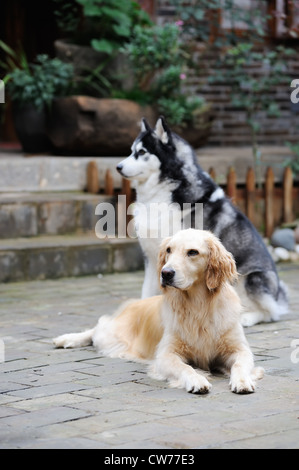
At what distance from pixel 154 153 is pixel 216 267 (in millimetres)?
2425

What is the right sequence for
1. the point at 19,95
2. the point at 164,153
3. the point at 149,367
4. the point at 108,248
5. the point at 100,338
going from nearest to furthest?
the point at 149,367, the point at 100,338, the point at 164,153, the point at 108,248, the point at 19,95

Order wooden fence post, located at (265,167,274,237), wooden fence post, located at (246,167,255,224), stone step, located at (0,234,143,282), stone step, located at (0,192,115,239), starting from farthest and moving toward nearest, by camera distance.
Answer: wooden fence post, located at (265,167,274,237), wooden fence post, located at (246,167,255,224), stone step, located at (0,192,115,239), stone step, located at (0,234,143,282)

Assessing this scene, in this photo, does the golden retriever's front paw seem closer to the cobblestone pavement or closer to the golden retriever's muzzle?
the cobblestone pavement

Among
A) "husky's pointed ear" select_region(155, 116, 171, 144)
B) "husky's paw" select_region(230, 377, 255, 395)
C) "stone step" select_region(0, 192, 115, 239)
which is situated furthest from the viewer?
"stone step" select_region(0, 192, 115, 239)

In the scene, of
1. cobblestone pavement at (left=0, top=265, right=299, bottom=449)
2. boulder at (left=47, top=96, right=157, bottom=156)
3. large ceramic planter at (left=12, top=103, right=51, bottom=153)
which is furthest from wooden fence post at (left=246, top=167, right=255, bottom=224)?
cobblestone pavement at (left=0, top=265, right=299, bottom=449)

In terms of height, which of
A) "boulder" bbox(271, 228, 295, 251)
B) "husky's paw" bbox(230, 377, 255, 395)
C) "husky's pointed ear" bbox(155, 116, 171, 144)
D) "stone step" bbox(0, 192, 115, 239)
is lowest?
"boulder" bbox(271, 228, 295, 251)

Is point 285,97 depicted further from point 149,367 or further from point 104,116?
point 149,367

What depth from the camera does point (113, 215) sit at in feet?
32.7

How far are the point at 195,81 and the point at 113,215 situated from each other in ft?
11.6

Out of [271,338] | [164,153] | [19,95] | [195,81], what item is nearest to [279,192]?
[195,81]

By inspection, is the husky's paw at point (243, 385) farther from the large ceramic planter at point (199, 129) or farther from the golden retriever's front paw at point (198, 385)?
the large ceramic planter at point (199, 129)

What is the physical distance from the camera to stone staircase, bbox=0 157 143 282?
8719 millimetres

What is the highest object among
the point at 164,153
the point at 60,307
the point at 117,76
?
the point at 117,76

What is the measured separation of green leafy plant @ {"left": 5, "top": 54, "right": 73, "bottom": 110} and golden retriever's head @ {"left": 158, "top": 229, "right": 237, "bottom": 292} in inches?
228
